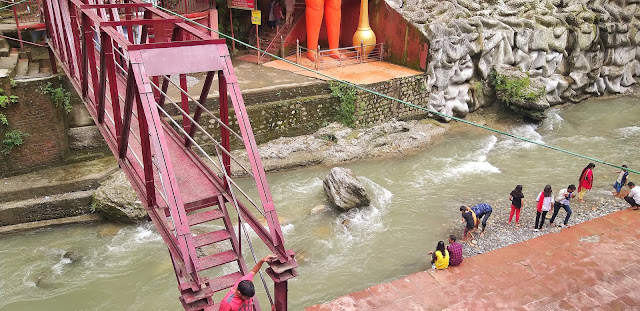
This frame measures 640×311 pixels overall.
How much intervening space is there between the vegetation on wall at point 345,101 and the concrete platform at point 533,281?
6479mm

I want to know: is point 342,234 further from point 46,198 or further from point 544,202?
point 46,198

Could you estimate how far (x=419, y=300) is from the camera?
7781 millimetres

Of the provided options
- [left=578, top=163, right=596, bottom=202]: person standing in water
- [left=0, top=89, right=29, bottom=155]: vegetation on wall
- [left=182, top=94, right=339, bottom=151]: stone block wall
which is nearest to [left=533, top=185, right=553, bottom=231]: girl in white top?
[left=578, top=163, right=596, bottom=202]: person standing in water

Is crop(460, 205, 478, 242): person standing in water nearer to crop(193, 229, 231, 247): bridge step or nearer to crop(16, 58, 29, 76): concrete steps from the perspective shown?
crop(193, 229, 231, 247): bridge step

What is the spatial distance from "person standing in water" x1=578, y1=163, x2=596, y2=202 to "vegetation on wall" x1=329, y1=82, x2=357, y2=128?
19.5ft

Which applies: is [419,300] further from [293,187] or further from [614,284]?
[293,187]

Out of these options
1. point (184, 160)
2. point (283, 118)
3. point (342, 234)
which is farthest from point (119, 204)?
point (184, 160)

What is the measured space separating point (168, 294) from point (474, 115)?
11.1 metres

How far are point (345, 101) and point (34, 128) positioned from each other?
751cm

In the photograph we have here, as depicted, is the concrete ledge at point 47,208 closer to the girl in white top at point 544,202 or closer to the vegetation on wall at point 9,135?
the vegetation on wall at point 9,135

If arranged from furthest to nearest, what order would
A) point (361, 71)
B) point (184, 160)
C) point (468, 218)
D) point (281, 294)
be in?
1. point (361, 71)
2. point (468, 218)
3. point (184, 160)
4. point (281, 294)

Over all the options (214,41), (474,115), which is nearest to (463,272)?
(214,41)

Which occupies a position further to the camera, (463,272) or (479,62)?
(479,62)

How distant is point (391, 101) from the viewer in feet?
49.5
